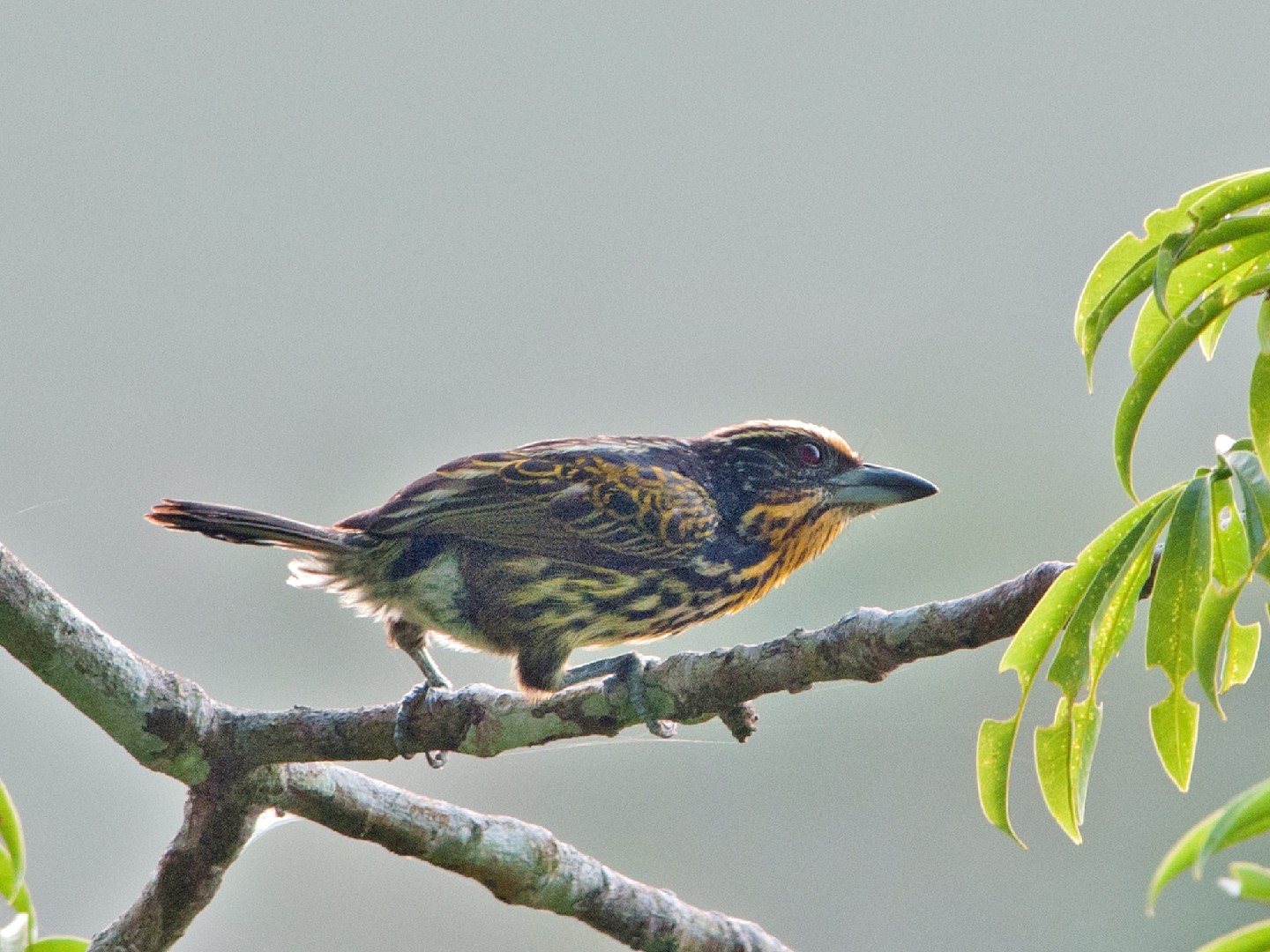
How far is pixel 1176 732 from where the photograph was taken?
176 cm

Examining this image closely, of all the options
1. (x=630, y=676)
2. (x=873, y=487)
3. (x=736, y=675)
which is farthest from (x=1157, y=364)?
(x=873, y=487)

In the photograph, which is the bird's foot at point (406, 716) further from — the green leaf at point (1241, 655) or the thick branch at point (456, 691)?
the green leaf at point (1241, 655)

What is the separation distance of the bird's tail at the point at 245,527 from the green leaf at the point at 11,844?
103 cm

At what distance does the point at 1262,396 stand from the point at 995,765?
0.56 m

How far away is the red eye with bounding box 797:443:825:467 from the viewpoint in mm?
3588

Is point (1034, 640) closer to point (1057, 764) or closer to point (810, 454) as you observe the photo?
point (1057, 764)

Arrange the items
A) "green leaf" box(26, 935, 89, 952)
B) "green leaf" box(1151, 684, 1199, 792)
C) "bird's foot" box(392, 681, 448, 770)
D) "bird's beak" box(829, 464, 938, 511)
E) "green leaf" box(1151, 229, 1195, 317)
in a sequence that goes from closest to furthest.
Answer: "green leaf" box(1151, 229, 1195, 317), "green leaf" box(1151, 684, 1199, 792), "green leaf" box(26, 935, 89, 952), "bird's foot" box(392, 681, 448, 770), "bird's beak" box(829, 464, 938, 511)

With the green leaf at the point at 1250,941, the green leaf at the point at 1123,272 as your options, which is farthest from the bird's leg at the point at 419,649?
the green leaf at the point at 1250,941

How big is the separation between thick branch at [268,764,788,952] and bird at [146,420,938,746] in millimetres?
644

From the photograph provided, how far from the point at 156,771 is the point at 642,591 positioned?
1.20 meters

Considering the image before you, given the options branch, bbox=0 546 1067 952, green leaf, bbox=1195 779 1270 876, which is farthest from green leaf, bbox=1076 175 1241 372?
branch, bbox=0 546 1067 952

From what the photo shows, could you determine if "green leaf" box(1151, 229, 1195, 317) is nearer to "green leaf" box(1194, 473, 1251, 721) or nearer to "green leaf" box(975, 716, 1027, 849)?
"green leaf" box(1194, 473, 1251, 721)

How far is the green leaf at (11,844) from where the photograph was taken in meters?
1.91

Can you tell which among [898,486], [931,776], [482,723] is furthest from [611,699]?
[931,776]
